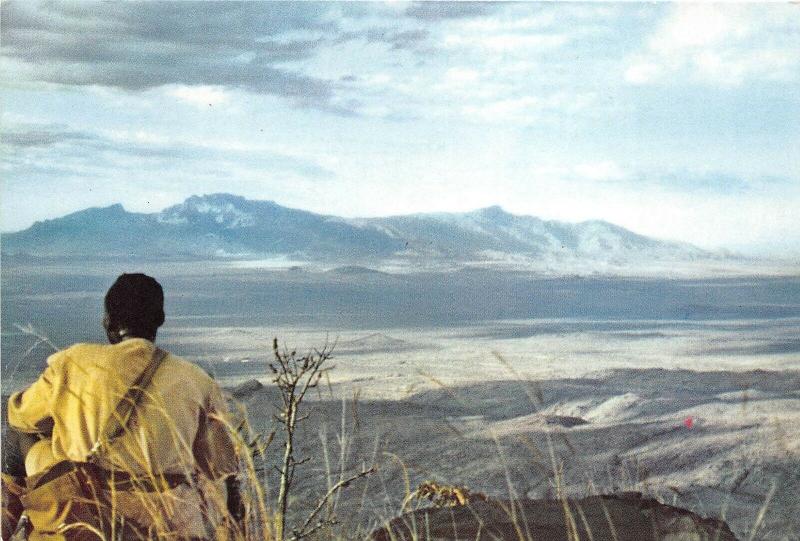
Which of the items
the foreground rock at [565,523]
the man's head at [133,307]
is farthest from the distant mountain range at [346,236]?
the man's head at [133,307]

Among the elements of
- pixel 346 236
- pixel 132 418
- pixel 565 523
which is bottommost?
pixel 565 523

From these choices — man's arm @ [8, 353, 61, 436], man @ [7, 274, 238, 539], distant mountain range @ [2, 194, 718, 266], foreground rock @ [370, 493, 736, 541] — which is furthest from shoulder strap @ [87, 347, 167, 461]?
distant mountain range @ [2, 194, 718, 266]

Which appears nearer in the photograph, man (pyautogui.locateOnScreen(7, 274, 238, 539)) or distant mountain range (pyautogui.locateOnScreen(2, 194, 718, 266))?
man (pyautogui.locateOnScreen(7, 274, 238, 539))

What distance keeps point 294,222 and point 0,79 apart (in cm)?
118

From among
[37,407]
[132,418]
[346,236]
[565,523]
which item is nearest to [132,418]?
[132,418]

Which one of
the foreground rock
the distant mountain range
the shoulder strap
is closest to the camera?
the shoulder strap

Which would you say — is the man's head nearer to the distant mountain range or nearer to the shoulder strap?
the shoulder strap

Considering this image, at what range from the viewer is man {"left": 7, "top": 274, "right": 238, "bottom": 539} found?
1700mm

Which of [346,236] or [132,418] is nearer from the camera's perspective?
[132,418]

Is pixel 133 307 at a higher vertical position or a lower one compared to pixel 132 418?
higher

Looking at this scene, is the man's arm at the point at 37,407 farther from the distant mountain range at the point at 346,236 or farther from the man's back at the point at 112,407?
the distant mountain range at the point at 346,236

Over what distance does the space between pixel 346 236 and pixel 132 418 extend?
2.17 metres

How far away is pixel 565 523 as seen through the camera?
203 centimetres

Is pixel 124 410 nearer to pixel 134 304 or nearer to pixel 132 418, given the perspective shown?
pixel 132 418
